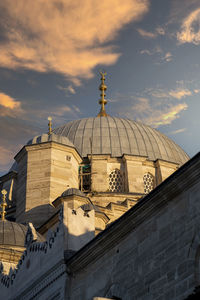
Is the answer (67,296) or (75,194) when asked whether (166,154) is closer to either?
(75,194)

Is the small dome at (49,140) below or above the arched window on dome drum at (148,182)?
above

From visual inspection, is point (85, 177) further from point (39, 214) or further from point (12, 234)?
point (12, 234)

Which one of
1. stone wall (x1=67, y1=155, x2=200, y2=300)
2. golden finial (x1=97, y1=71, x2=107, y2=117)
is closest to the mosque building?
stone wall (x1=67, y1=155, x2=200, y2=300)

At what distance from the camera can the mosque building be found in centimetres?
1295

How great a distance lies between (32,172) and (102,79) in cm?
1550

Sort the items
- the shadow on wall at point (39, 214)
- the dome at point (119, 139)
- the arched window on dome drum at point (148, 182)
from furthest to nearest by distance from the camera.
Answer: the dome at point (119, 139)
the arched window on dome drum at point (148, 182)
the shadow on wall at point (39, 214)

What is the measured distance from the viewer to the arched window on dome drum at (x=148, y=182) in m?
38.2

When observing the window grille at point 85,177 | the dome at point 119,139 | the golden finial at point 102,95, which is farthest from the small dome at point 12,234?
the golden finial at point 102,95

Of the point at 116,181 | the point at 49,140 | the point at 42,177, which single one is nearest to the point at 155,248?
the point at 42,177

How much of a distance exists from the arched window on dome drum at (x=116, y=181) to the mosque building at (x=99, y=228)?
0.06 metres

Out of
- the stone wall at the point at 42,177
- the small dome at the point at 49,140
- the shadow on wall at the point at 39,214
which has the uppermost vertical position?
the small dome at the point at 49,140

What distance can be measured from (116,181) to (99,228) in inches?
352

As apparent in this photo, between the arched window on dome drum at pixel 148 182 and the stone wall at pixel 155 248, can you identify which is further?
the arched window on dome drum at pixel 148 182

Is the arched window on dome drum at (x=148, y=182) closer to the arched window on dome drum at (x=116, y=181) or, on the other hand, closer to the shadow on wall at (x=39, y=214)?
the arched window on dome drum at (x=116, y=181)
